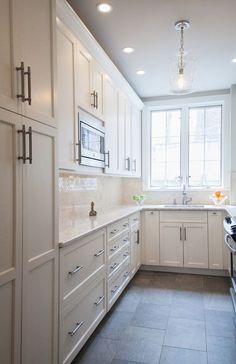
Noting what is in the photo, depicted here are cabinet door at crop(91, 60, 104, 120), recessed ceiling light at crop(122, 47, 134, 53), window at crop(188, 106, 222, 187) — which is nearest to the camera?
cabinet door at crop(91, 60, 104, 120)

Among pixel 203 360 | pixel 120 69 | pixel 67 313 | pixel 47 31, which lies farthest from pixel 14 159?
pixel 120 69

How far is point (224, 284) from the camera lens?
365 centimetres

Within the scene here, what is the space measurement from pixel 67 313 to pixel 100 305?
660 mm

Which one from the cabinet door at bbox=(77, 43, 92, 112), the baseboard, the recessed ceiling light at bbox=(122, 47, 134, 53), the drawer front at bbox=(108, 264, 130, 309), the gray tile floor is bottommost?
the gray tile floor

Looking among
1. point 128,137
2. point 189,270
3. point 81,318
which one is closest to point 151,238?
point 189,270

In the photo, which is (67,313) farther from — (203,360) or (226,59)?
(226,59)

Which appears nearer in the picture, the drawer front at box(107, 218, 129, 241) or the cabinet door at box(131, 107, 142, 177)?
the drawer front at box(107, 218, 129, 241)

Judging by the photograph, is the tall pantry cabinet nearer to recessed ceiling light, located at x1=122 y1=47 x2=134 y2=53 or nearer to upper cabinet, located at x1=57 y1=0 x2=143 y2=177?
upper cabinet, located at x1=57 y1=0 x2=143 y2=177

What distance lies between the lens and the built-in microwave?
248 cm

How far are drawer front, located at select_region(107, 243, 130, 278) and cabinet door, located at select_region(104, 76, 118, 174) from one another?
34.7 inches

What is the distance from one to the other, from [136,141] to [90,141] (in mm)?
1995

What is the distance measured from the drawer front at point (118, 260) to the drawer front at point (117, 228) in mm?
206

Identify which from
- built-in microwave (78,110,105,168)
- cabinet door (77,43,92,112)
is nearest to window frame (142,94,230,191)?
built-in microwave (78,110,105,168)

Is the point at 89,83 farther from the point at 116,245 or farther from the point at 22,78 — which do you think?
the point at 116,245
